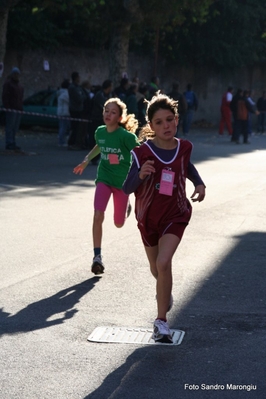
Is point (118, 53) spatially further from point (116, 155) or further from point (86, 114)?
point (116, 155)

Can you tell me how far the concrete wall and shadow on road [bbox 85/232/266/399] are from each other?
25.1m

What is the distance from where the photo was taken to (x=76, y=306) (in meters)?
6.93

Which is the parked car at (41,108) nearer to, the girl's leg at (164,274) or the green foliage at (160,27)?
the green foliage at (160,27)

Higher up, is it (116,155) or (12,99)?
(116,155)

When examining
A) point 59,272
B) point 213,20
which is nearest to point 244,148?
point 213,20

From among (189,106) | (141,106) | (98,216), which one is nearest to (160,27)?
(189,106)

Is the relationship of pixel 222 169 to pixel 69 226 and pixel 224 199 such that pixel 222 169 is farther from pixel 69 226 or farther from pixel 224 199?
pixel 69 226

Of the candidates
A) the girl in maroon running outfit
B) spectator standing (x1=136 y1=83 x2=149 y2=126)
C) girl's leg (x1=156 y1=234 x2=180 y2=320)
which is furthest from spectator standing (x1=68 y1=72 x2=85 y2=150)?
girl's leg (x1=156 y1=234 x2=180 y2=320)

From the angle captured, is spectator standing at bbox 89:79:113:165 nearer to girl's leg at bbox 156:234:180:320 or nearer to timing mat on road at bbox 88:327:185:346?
timing mat on road at bbox 88:327:185:346

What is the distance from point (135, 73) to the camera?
42.7 m

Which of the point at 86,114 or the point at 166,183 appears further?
the point at 86,114

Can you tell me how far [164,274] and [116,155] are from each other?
279cm

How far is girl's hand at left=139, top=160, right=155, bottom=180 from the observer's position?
18.8 feet

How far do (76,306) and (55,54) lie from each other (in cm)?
3192
